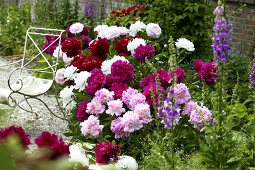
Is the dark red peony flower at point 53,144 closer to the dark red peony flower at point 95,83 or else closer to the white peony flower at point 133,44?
the dark red peony flower at point 95,83

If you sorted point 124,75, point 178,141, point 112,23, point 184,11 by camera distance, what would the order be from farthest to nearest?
point 112,23, point 184,11, point 124,75, point 178,141

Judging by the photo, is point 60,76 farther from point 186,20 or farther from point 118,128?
point 186,20

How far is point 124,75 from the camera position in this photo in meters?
4.59

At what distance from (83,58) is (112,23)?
285 cm

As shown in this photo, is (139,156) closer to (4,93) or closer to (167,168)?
(167,168)

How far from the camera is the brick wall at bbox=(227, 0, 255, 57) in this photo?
8688 mm

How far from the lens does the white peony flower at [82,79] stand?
4.74 m

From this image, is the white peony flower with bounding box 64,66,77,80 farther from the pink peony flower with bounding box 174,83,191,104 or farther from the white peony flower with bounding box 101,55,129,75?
the pink peony flower with bounding box 174,83,191,104

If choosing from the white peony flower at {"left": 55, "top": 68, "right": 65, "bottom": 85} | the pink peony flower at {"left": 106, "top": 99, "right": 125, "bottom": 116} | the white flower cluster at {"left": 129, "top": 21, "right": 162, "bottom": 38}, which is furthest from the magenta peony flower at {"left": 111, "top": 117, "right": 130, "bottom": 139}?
the white flower cluster at {"left": 129, "top": 21, "right": 162, "bottom": 38}

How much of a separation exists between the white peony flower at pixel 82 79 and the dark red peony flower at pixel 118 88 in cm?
30

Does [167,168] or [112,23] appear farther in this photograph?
[112,23]

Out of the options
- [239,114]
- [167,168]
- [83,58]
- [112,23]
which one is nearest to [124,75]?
[83,58]

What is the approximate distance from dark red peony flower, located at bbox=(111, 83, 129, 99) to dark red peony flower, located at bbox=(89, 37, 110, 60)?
2.26ft

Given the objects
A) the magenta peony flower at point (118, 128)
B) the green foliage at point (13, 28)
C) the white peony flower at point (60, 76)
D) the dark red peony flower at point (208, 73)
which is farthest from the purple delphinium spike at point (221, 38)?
the green foliage at point (13, 28)
